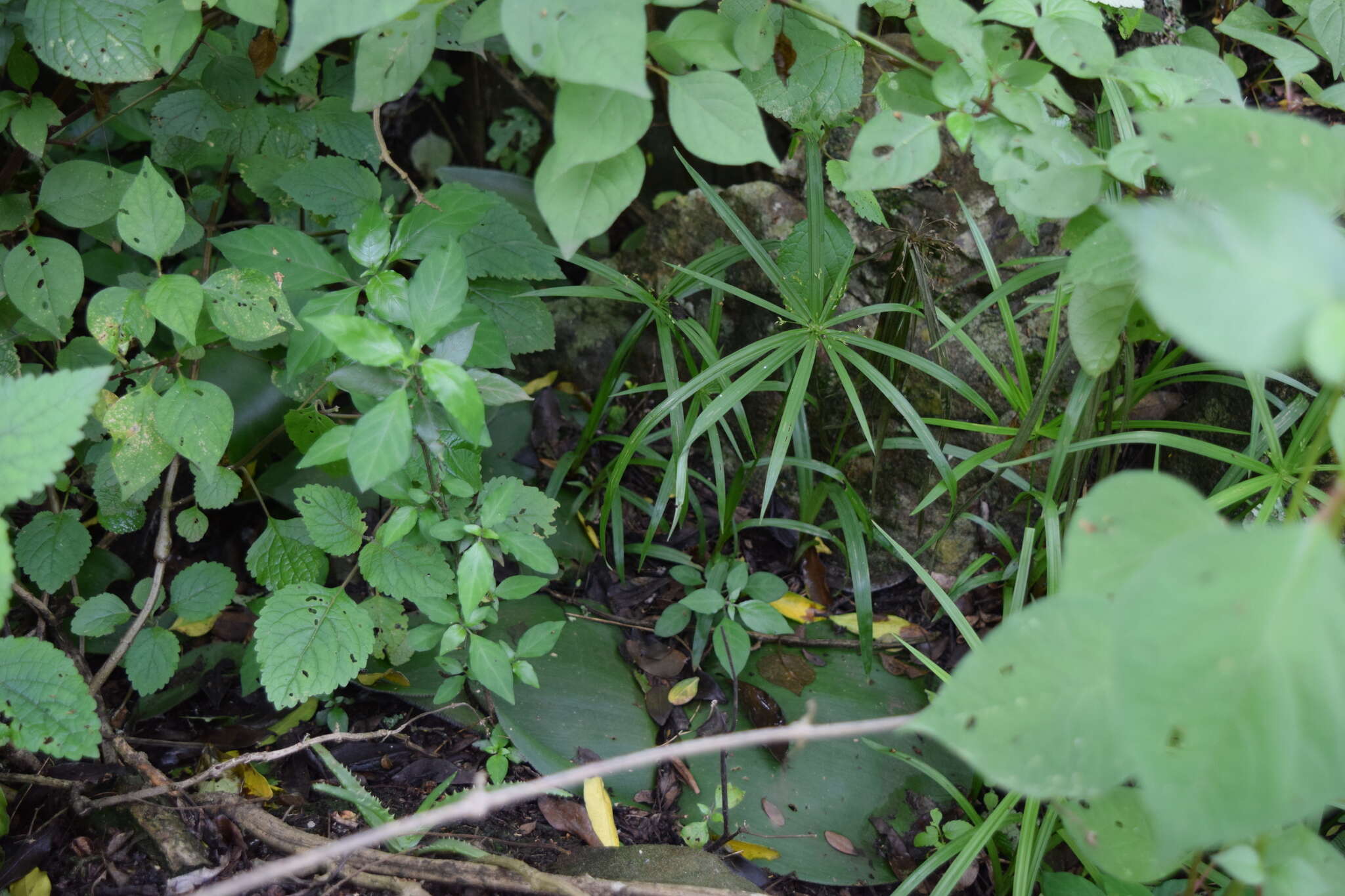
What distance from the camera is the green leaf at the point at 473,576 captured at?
1082mm

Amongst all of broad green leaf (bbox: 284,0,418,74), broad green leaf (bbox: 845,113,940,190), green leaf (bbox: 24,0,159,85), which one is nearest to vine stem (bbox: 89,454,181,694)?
green leaf (bbox: 24,0,159,85)

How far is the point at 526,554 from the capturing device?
3.66 feet

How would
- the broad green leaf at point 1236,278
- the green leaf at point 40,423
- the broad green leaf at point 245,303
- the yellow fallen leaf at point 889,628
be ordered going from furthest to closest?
1. the yellow fallen leaf at point 889,628
2. the broad green leaf at point 245,303
3. the green leaf at point 40,423
4. the broad green leaf at point 1236,278

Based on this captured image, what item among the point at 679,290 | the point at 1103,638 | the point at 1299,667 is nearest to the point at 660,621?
the point at 679,290

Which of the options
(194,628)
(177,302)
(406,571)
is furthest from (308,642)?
(194,628)

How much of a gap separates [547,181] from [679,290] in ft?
3.00

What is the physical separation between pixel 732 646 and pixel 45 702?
1013 millimetres

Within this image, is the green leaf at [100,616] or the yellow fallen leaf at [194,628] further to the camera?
the yellow fallen leaf at [194,628]

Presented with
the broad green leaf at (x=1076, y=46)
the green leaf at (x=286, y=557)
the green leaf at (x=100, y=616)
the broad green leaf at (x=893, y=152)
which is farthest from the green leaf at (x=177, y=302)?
the broad green leaf at (x=1076, y=46)

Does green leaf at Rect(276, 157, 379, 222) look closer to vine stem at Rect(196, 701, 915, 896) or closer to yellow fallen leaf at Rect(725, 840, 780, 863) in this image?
vine stem at Rect(196, 701, 915, 896)

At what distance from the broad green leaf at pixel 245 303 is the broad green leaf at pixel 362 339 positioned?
0.84 ft

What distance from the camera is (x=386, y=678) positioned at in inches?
59.0

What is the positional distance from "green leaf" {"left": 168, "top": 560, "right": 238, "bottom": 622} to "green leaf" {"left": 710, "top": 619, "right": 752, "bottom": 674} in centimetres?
83

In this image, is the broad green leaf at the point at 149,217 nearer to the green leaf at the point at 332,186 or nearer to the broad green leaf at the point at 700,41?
the green leaf at the point at 332,186
